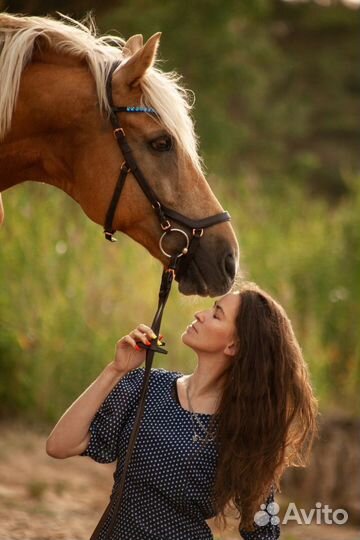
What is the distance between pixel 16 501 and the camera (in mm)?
4926

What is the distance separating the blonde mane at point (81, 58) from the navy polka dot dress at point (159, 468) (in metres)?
0.94

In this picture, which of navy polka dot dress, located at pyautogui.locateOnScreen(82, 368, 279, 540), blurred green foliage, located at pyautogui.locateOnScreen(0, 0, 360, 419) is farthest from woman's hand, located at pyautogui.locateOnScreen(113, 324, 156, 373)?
blurred green foliage, located at pyautogui.locateOnScreen(0, 0, 360, 419)

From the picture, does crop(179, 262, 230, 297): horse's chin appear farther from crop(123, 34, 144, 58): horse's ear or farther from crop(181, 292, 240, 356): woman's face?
crop(123, 34, 144, 58): horse's ear

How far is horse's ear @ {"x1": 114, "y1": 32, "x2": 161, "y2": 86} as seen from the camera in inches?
115

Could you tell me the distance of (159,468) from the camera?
260 centimetres

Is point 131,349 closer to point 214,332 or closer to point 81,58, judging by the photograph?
point 214,332

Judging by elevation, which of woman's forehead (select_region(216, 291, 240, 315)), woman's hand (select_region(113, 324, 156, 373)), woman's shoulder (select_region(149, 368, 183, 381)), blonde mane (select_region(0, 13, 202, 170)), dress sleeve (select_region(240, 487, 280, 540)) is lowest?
dress sleeve (select_region(240, 487, 280, 540))

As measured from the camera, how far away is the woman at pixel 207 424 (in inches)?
103

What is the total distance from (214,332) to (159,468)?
1.54 feet

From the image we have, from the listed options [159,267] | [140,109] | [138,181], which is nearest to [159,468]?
[138,181]

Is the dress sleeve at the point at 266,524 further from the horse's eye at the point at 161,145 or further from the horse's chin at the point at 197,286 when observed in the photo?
the horse's eye at the point at 161,145

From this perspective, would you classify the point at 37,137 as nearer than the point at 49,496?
Yes

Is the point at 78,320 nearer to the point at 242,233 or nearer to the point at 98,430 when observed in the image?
the point at 242,233

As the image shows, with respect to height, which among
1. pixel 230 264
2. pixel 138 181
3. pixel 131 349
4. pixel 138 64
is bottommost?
pixel 131 349
